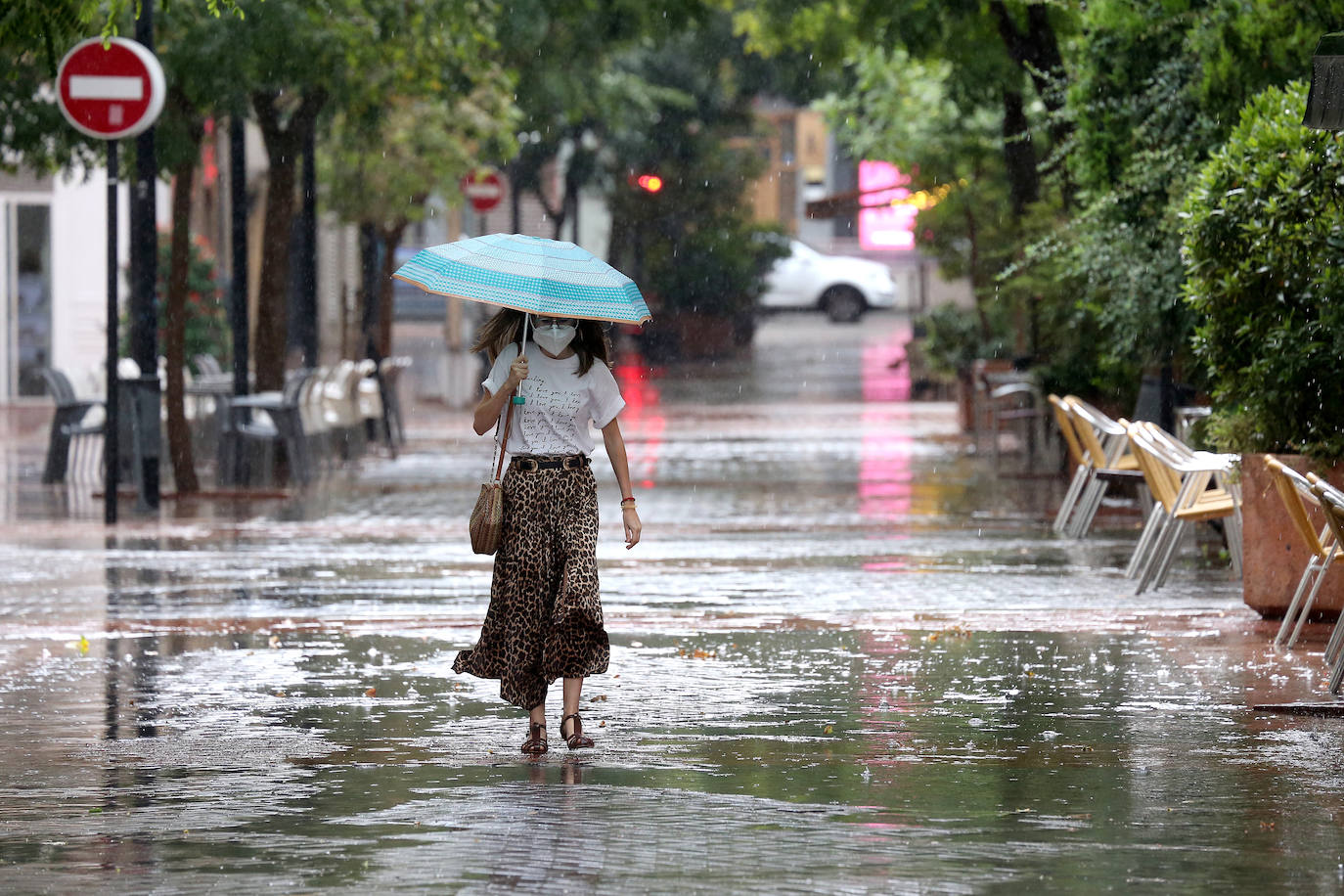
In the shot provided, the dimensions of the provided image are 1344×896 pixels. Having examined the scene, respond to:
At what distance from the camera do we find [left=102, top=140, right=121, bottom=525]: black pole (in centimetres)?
1620

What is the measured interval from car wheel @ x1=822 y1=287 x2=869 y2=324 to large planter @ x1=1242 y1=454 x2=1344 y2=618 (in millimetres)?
47617

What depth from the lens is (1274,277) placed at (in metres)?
11.2

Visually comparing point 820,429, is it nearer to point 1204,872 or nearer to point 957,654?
point 957,654

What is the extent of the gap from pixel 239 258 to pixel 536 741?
13650 mm

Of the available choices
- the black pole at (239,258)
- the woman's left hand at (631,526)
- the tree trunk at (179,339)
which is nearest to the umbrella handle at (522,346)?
the woman's left hand at (631,526)

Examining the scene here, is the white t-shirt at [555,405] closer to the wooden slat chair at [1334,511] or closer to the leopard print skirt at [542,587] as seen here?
the leopard print skirt at [542,587]

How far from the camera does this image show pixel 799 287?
58906 millimetres

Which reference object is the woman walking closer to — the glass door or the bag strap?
the bag strap

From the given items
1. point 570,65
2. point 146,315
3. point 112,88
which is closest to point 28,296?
point 570,65

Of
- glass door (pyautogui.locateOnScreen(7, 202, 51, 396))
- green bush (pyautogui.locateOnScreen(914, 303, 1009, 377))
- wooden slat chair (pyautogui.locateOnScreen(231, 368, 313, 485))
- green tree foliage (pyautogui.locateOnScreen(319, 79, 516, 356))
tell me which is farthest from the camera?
glass door (pyautogui.locateOnScreen(7, 202, 51, 396))

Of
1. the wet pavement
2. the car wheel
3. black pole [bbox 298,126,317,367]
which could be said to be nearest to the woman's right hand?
the wet pavement

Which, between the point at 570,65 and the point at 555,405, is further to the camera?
the point at 570,65

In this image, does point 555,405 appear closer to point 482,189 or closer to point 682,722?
point 682,722

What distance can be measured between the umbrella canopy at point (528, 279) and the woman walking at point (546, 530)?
22 centimetres
